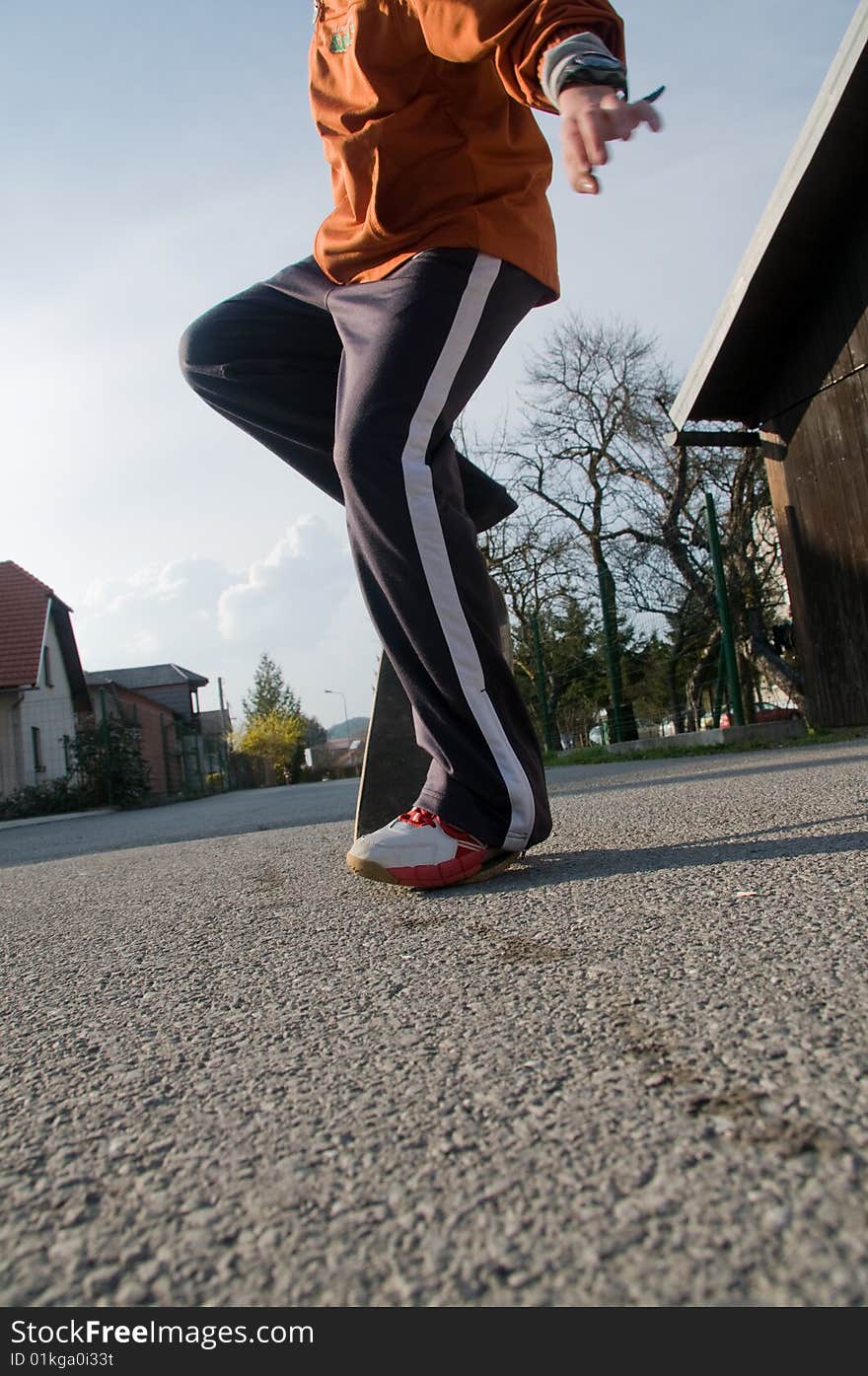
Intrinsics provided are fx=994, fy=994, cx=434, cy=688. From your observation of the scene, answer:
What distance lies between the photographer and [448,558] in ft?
5.94

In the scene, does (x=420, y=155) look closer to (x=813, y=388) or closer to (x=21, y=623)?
(x=813, y=388)

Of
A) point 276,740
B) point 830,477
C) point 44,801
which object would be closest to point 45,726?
point 44,801

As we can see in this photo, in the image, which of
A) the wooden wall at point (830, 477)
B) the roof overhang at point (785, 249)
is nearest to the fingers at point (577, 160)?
the roof overhang at point (785, 249)

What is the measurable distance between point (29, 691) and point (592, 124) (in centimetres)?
2099

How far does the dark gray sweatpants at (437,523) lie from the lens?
1.78 meters

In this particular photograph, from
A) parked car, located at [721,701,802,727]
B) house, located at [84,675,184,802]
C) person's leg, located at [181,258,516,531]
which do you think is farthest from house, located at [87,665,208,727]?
person's leg, located at [181,258,516,531]

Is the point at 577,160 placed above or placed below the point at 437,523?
above

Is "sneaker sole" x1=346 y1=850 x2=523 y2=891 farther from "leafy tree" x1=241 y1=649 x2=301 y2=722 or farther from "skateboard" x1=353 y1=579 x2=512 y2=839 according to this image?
"leafy tree" x1=241 y1=649 x2=301 y2=722

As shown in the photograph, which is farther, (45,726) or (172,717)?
(172,717)

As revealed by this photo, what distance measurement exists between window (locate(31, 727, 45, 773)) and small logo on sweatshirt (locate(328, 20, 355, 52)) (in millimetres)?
19268

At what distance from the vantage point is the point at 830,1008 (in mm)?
851

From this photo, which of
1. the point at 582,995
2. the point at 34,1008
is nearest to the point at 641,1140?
the point at 582,995

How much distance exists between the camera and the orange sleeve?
1.49 meters

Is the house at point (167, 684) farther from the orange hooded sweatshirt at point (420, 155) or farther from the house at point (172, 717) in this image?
the orange hooded sweatshirt at point (420, 155)
